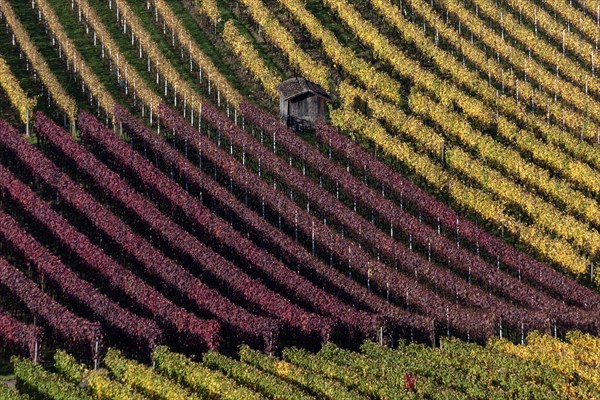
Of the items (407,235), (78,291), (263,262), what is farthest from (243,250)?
(407,235)

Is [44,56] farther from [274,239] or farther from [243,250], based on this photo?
[243,250]

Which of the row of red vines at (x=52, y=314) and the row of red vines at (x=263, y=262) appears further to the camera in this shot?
the row of red vines at (x=263, y=262)

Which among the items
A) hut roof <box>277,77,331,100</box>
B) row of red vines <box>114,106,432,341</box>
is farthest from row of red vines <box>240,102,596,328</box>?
row of red vines <box>114,106,432,341</box>

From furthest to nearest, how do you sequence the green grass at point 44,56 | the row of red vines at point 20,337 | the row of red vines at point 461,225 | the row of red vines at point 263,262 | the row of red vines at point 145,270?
the green grass at point 44,56
the row of red vines at point 461,225
the row of red vines at point 263,262
the row of red vines at point 145,270
the row of red vines at point 20,337

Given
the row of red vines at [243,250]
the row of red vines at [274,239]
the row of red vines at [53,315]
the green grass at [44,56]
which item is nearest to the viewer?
the row of red vines at [53,315]

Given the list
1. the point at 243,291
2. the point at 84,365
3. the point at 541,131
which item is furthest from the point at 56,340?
the point at 541,131

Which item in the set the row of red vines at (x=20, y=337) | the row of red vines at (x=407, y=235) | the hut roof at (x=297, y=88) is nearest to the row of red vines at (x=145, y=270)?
the row of red vines at (x=20, y=337)

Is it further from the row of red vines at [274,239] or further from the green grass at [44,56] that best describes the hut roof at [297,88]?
the green grass at [44,56]
